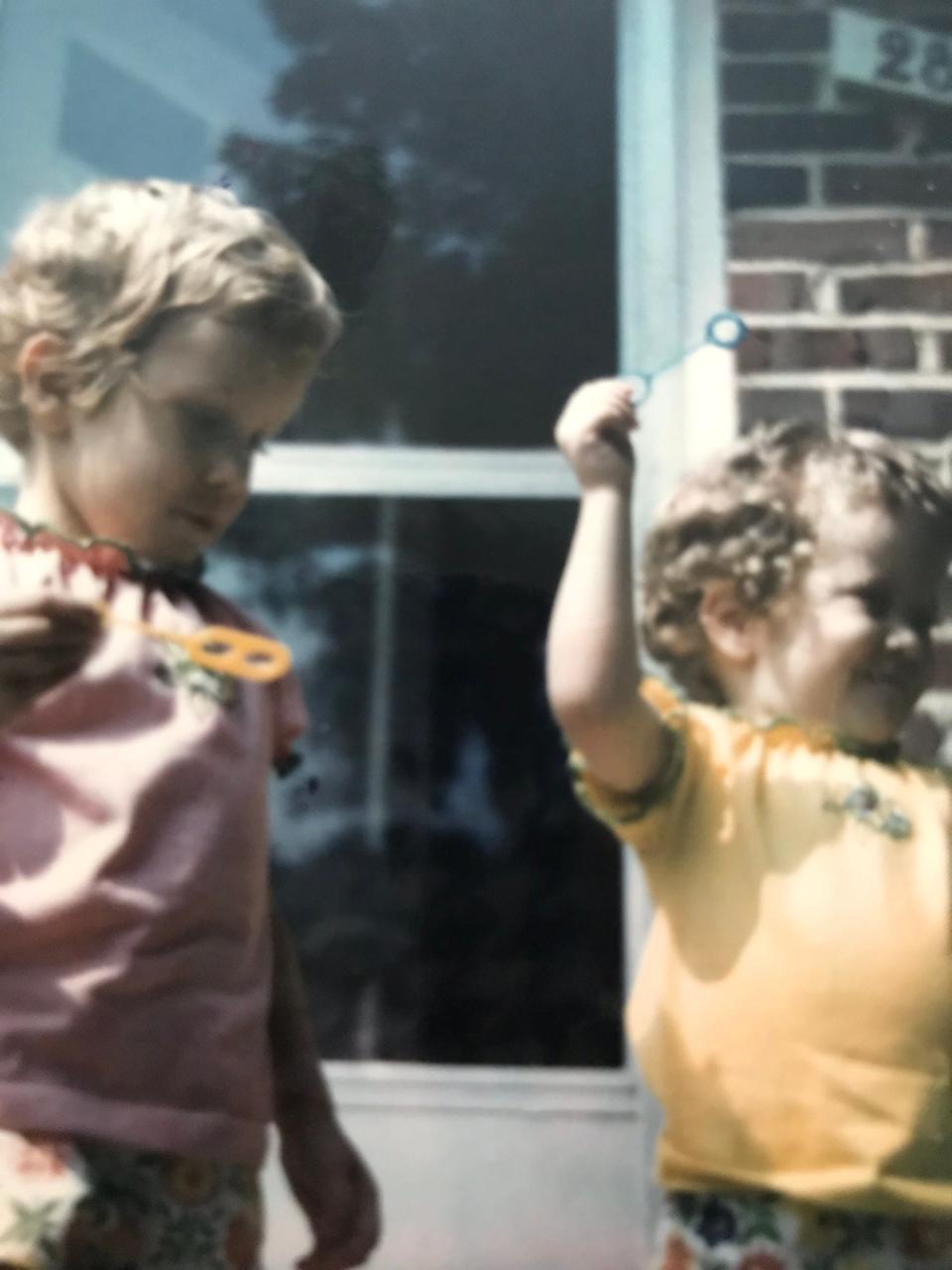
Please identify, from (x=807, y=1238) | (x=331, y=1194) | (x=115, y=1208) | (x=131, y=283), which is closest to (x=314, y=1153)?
(x=331, y=1194)

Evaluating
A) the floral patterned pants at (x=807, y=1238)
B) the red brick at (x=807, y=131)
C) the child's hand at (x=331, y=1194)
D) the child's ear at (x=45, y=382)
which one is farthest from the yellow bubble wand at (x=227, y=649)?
the red brick at (x=807, y=131)

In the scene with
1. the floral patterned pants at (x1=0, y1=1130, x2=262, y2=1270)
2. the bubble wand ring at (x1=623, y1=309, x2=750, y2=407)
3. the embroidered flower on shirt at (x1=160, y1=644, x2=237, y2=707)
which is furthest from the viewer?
the bubble wand ring at (x1=623, y1=309, x2=750, y2=407)

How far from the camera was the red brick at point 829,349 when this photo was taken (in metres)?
0.91

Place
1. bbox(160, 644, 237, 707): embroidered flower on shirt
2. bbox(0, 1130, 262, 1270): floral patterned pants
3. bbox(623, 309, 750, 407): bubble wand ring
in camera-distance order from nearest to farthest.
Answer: bbox(0, 1130, 262, 1270): floral patterned pants, bbox(160, 644, 237, 707): embroidered flower on shirt, bbox(623, 309, 750, 407): bubble wand ring

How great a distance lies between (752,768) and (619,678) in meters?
0.09

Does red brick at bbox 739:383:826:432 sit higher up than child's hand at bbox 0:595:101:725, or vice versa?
red brick at bbox 739:383:826:432

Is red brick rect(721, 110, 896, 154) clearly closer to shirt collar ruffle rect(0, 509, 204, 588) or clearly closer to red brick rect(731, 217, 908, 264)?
red brick rect(731, 217, 908, 264)

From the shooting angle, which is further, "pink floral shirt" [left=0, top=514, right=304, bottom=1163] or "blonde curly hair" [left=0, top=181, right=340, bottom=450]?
"blonde curly hair" [left=0, top=181, right=340, bottom=450]

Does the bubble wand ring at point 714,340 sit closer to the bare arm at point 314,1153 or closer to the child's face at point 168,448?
the child's face at point 168,448

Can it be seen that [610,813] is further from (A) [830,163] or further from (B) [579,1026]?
(A) [830,163]

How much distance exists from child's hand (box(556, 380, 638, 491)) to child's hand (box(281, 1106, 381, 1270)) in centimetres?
37

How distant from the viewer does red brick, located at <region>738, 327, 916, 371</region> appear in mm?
913

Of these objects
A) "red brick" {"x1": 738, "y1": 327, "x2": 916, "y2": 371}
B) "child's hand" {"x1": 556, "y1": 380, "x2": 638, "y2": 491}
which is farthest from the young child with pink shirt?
"red brick" {"x1": 738, "y1": 327, "x2": 916, "y2": 371}

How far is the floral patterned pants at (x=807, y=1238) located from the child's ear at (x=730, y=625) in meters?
0.28
